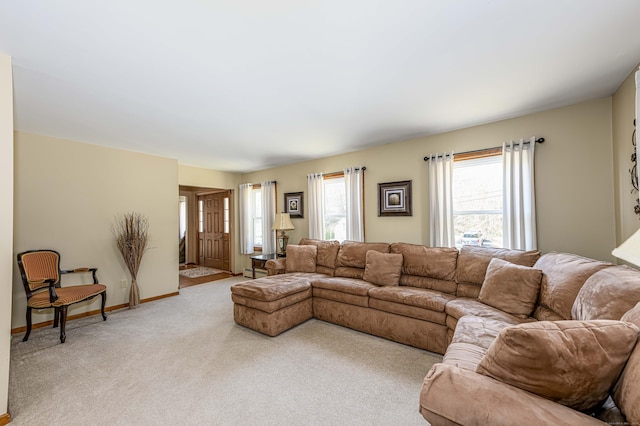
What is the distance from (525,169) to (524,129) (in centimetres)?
47

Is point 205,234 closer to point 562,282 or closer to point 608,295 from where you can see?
point 562,282

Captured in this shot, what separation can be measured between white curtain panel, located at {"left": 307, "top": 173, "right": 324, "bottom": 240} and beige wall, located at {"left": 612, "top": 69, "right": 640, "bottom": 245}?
11.8 ft

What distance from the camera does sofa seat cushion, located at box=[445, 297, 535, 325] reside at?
7.18 feet

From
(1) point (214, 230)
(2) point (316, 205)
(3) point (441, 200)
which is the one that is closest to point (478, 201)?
(3) point (441, 200)

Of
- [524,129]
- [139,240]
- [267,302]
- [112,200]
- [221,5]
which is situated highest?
[221,5]

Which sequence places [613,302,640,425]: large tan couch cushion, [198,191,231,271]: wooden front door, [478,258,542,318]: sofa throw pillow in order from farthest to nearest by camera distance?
[198,191,231,271]: wooden front door → [478,258,542,318]: sofa throw pillow → [613,302,640,425]: large tan couch cushion

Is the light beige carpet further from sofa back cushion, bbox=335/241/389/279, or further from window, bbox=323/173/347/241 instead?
window, bbox=323/173/347/241

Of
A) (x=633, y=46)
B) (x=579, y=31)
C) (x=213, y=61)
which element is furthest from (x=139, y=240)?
(x=633, y=46)

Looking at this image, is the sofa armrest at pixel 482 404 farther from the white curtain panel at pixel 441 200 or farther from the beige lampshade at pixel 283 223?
the beige lampshade at pixel 283 223

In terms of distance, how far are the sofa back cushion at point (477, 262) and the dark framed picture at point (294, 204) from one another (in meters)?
3.01

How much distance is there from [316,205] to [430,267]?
2.31 m

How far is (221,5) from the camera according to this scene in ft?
4.53

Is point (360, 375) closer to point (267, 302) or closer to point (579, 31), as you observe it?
point (267, 302)

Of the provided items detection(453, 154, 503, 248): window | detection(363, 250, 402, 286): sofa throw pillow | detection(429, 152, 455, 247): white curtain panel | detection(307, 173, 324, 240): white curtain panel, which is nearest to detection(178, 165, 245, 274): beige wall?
detection(307, 173, 324, 240): white curtain panel
